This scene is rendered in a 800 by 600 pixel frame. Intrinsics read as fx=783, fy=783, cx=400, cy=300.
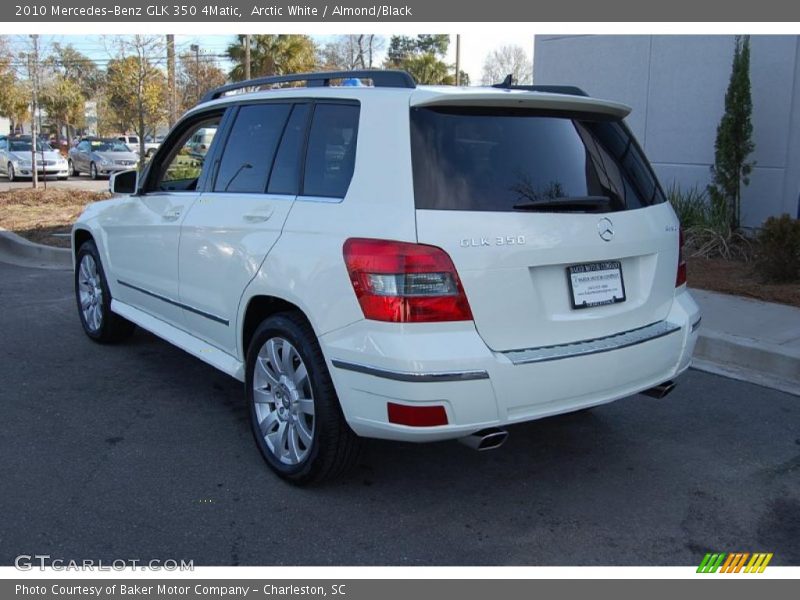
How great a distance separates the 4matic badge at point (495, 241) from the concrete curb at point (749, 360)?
9.96ft

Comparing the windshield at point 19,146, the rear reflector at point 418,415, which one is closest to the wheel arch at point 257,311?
the rear reflector at point 418,415

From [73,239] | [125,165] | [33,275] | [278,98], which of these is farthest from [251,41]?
[278,98]

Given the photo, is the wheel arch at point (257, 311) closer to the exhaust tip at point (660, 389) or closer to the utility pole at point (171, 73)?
the exhaust tip at point (660, 389)

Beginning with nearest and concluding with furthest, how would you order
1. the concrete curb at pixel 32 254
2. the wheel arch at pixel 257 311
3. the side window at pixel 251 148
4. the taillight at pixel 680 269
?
the wheel arch at pixel 257 311
the taillight at pixel 680 269
the side window at pixel 251 148
the concrete curb at pixel 32 254

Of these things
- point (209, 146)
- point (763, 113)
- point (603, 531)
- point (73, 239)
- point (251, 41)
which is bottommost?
point (603, 531)

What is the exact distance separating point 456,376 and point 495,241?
57 centimetres

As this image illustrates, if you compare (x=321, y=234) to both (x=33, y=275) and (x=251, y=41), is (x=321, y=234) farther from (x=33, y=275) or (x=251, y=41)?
(x=251, y=41)

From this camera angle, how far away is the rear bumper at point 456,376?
304 cm

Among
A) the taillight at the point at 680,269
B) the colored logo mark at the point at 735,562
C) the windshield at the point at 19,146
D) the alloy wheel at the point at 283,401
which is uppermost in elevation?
the windshield at the point at 19,146

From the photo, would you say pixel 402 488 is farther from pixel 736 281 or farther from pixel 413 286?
pixel 736 281

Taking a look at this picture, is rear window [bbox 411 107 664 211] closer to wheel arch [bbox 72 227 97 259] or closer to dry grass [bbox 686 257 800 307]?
wheel arch [bbox 72 227 97 259]

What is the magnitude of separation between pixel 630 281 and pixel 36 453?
10.3ft

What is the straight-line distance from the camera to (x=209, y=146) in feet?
15.3

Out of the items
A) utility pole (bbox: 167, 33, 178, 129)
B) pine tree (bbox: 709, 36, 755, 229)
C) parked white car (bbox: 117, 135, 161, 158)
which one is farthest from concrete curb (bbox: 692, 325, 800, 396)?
utility pole (bbox: 167, 33, 178, 129)
